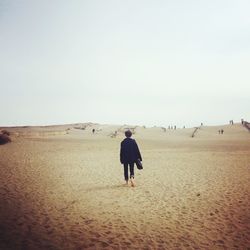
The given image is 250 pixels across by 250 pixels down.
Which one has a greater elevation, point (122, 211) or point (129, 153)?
point (129, 153)

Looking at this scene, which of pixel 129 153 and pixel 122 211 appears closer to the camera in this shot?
pixel 122 211

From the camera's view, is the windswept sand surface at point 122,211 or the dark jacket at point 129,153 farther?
the dark jacket at point 129,153

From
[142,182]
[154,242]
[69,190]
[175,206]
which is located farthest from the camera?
[142,182]

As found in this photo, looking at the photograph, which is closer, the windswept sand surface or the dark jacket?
the windswept sand surface

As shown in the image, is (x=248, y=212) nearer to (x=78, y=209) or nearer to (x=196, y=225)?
(x=196, y=225)

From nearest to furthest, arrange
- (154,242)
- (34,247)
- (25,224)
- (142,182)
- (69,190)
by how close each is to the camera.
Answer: (34,247), (154,242), (25,224), (69,190), (142,182)

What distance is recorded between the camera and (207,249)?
6.14 metres

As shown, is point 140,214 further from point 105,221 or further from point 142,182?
point 142,182

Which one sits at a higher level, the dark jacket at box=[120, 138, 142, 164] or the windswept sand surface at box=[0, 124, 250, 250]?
the dark jacket at box=[120, 138, 142, 164]

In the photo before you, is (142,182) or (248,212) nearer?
(248,212)

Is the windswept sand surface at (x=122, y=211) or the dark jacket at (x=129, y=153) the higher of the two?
the dark jacket at (x=129, y=153)

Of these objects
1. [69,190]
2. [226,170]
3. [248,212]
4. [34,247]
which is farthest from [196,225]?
[226,170]

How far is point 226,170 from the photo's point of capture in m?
16.4

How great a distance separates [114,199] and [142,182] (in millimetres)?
3550
